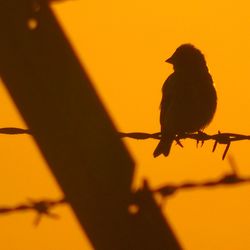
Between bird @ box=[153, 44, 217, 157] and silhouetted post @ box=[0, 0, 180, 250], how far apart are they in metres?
1.57

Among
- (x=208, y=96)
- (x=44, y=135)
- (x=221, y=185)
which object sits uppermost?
(x=208, y=96)

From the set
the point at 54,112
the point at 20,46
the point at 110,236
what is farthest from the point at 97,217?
the point at 20,46

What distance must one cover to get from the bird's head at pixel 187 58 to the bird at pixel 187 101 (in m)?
0.01

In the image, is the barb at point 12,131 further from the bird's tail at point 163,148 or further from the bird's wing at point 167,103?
the bird's wing at point 167,103

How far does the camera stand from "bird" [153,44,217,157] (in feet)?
24.5

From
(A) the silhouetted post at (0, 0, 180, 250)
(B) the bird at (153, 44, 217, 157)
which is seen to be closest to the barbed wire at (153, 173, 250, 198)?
(A) the silhouetted post at (0, 0, 180, 250)

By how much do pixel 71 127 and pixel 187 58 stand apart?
2.98 metres

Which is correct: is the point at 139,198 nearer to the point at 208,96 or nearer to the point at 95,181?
the point at 95,181

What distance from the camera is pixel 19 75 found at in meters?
5.59

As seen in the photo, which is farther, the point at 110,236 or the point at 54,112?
the point at 54,112

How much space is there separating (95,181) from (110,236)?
324 mm

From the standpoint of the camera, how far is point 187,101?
7473 mm

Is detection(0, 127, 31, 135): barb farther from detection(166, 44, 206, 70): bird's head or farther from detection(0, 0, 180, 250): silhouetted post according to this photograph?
detection(166, 44, 206, 70): bird's head

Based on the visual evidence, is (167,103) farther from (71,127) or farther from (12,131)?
(12,131)
